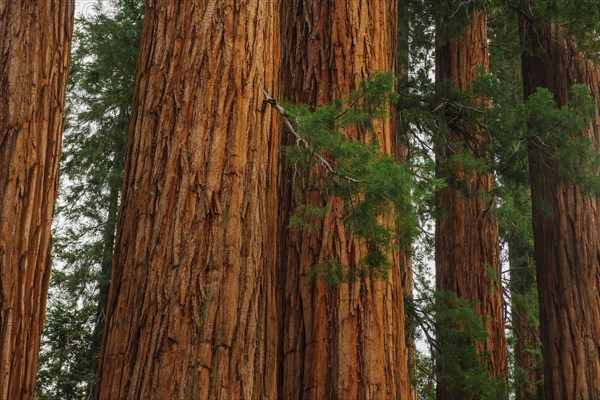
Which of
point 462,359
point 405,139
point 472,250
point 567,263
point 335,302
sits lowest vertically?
point 462,359

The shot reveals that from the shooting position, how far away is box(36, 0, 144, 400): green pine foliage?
11.7 metres

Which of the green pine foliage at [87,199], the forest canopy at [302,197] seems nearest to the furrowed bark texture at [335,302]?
the forest canopy at [302,197]

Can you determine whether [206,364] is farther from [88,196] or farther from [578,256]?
[88,196]

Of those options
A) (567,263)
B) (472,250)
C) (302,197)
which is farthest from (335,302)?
(472,250)

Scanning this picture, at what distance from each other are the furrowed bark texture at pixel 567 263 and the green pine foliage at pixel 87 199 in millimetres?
6106

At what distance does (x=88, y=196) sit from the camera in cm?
1389

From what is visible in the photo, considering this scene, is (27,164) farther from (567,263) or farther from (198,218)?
(567,263)

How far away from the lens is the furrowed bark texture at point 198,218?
10.7ft

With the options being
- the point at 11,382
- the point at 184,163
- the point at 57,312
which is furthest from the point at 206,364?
the point at 57,312

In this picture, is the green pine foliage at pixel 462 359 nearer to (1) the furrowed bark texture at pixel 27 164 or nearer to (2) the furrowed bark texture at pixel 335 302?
(2) the furrowed bark texture at pixel 335 302

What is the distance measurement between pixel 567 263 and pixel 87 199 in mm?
9161

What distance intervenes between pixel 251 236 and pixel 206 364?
65cm

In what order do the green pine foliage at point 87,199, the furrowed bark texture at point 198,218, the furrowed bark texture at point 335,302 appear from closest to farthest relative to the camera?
the furrowed bark texture at point 198,218 < the furrowed bark texture at point 335,302 < the green pine foliage at point 87,199

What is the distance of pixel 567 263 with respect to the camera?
761 cm
